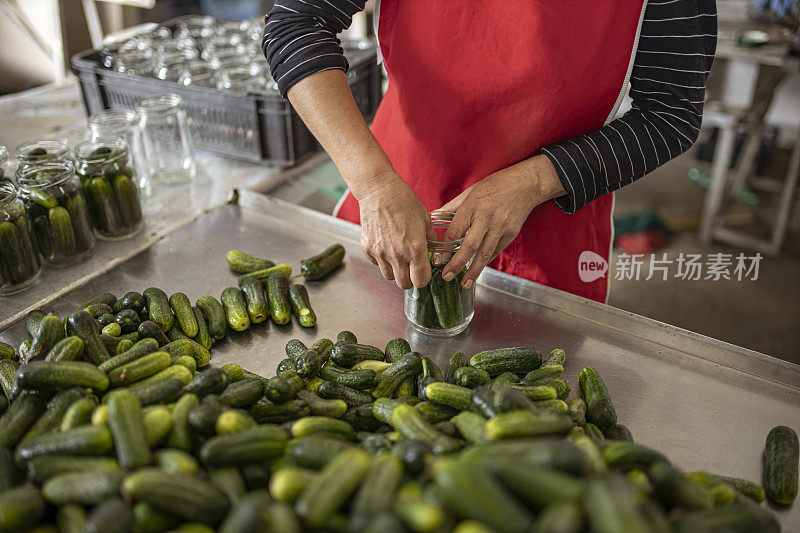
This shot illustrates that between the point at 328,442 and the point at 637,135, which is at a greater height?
the point at 637,135

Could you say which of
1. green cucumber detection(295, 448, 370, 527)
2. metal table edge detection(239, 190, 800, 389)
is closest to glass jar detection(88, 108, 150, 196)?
metal table edge detection(239, 190, 800, 389)

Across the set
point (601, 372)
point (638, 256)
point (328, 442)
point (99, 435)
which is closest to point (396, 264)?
point (328, 442)

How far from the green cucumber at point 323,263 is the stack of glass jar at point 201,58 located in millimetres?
1324

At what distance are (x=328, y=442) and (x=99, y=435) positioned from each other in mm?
554

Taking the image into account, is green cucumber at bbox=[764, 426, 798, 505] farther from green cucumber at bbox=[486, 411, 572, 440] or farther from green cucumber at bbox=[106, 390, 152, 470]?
green cucumber at bbox=[106, 390, 152, 470]

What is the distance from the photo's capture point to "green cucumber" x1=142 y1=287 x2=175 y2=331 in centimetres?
216

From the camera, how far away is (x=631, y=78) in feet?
7.81

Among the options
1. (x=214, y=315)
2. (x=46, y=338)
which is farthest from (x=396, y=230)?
(x=46, y=338)

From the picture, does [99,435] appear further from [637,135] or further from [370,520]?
[637,135]

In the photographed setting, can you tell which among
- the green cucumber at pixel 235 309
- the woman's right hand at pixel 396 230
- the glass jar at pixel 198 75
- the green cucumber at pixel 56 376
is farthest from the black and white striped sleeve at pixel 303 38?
the glass jar at pixel 198 75

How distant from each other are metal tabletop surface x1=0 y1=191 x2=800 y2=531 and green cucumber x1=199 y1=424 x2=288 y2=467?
2.13ft

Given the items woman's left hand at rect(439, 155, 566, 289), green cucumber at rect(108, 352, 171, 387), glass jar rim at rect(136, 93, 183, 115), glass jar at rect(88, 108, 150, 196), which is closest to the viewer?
green cucumber at rect(108, 352, 171, 387)

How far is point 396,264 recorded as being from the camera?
1.98 meters

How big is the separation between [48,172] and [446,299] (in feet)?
5.93
